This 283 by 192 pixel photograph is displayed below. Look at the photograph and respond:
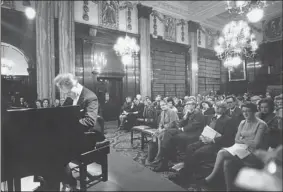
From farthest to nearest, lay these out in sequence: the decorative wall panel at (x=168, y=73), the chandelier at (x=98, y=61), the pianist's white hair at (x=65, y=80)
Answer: the decorative wall panel at (x=168, y=73), the chandelier at (x=98, y=61), the pianist's white hair at (x=65, y=80)

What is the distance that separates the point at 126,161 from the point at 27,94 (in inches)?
174

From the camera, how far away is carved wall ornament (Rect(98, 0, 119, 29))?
7.15m

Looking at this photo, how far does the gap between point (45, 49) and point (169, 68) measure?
220 inches

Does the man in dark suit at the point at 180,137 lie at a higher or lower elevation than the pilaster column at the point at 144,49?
lower

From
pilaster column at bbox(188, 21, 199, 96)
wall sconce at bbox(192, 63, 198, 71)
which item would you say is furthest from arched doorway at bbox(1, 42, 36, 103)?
wall sconce at bbox(192, 63, 198, 71)

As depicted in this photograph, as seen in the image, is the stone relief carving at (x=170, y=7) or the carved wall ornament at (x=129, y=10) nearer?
the carved wall ornament at (x=129, y=10)

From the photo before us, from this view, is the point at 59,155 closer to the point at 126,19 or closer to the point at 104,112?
the point at 104,112

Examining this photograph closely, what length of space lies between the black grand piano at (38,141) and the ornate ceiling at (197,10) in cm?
757

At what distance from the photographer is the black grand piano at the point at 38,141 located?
4.38 ft

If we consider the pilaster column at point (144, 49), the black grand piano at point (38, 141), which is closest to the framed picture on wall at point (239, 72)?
the pilaster column at point (144, 49)

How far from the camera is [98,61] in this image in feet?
23.1

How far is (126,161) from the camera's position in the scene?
3057 millimetres

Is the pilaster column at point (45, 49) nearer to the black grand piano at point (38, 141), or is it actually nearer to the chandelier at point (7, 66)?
the chandelier at point (7, 66)

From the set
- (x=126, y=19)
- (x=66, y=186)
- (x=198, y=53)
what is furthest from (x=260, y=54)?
(x=66, y=186)
